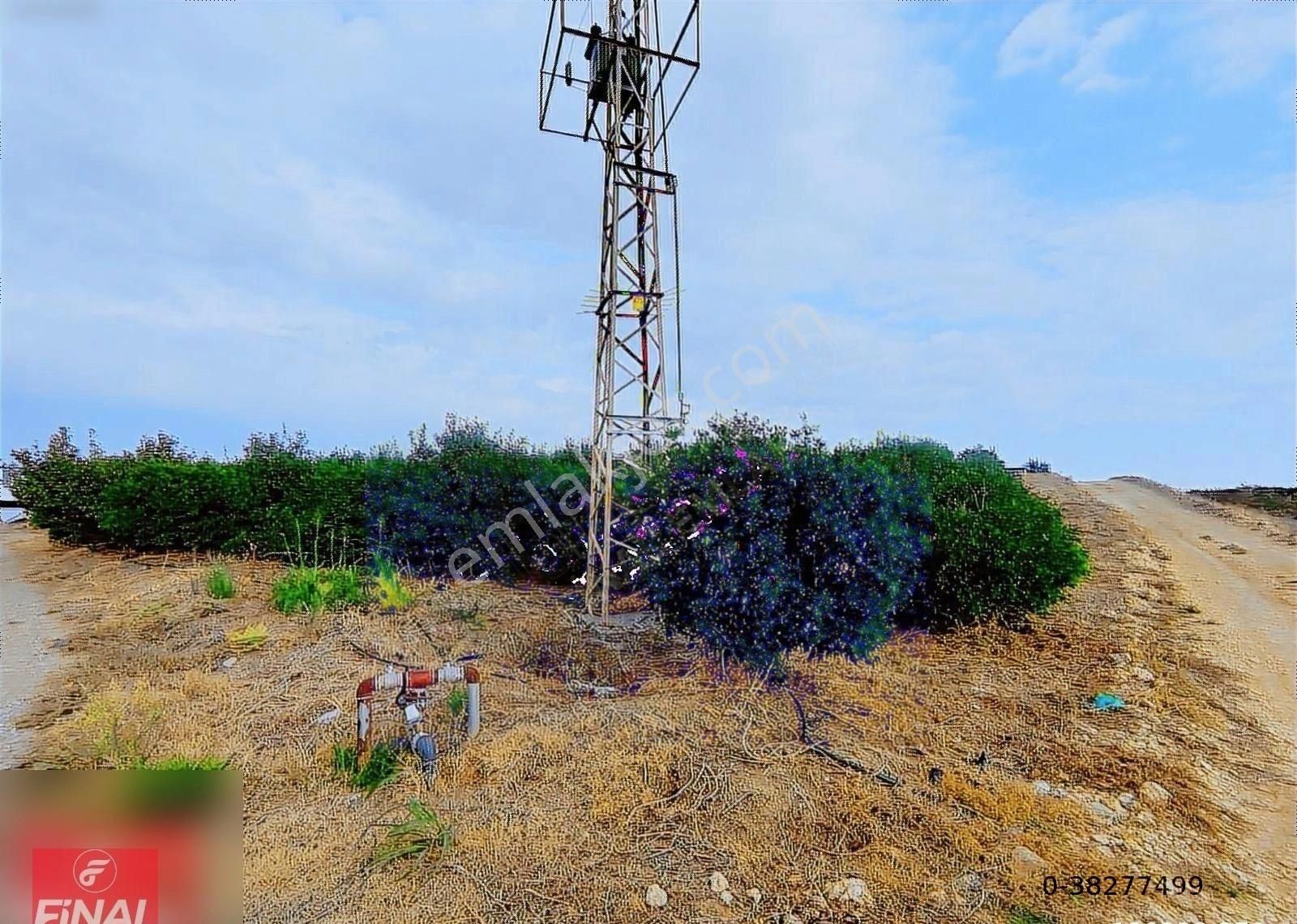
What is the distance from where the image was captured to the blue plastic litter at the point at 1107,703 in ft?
13.8

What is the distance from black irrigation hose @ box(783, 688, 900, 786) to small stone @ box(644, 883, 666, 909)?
1212 millimetres

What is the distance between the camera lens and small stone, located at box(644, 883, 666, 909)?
7.96 ft

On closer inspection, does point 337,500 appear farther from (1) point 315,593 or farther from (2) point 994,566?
(2) point 994,566

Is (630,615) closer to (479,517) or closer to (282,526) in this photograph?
(479,517)

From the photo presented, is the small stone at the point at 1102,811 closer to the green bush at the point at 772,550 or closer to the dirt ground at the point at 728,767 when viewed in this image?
the dirt ground at the point at 728,767

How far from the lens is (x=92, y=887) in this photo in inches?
84.7

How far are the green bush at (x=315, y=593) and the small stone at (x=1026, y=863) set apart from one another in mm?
4982

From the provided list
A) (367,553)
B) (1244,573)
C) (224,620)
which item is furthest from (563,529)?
(1244,573)

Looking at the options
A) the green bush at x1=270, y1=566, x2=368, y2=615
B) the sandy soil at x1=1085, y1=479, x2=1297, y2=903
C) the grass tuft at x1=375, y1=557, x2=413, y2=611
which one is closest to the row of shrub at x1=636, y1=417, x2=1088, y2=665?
the sandy soil at x1=1085, y1=479, x2=1297, y2=903

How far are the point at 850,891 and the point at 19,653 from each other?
20.5 ft

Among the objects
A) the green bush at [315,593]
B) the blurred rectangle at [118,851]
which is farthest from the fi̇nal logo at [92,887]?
the green bush at [315,593]

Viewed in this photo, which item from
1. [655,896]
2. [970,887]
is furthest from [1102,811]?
[655,896]

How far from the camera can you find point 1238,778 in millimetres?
3516

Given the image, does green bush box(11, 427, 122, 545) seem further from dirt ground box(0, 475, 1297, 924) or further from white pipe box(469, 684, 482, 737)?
white pipe box(469, 684, 482, 737)
